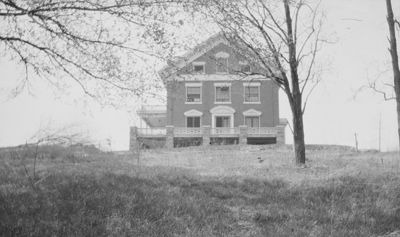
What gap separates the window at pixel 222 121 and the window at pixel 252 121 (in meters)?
1.86

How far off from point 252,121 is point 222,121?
3.21 meters

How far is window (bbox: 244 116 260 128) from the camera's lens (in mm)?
43747

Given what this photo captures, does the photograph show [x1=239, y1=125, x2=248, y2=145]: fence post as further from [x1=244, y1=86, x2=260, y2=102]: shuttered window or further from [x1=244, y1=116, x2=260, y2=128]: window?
[x1=244, y1=86, x2=260, y2=102]: shuttered window

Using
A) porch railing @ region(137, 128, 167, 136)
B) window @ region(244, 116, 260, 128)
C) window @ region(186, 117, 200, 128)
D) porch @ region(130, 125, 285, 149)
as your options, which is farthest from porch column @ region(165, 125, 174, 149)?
window @ region(244, 116, 260, 128)

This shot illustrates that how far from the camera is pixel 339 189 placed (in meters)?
10.4

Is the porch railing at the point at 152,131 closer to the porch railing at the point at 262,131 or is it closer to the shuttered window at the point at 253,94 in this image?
the porch railing at the point at 262,131

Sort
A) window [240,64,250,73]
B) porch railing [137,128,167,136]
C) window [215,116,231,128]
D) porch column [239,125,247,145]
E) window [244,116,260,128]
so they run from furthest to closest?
window [215,116,231,128]
window [244,116,260,128]
porch railing [137,128,167,136]
porch column [239,125,247,145]
window [240,64,250,73]

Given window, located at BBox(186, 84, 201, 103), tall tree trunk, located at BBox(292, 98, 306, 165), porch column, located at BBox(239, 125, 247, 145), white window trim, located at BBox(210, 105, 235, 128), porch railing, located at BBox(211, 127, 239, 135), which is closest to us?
tall tree trunk, located at BBox(292, 98, 306, 165)

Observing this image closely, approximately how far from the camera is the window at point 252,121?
43.7 metres

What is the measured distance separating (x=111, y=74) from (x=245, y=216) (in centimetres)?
419

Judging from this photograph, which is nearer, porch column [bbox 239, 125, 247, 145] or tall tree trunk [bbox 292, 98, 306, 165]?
tall tree trunk [bbox 292, 98, 306, 165]

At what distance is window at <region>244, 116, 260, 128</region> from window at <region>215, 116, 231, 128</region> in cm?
186

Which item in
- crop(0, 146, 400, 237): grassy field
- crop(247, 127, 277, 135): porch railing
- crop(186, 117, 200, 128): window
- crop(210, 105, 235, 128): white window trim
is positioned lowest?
crop(0, 146, 400, 237): grassy field

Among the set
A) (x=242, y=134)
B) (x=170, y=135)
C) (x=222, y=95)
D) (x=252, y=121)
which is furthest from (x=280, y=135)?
(x=170, y=135)
